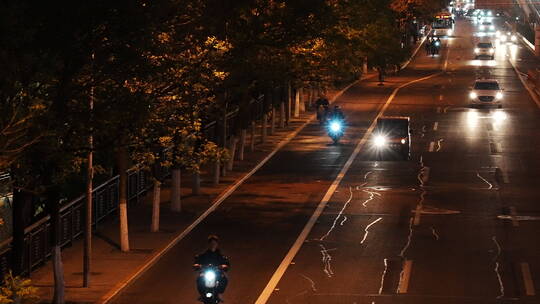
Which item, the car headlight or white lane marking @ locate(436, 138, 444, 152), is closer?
the car headlight

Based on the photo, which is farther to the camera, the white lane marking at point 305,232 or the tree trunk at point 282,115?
the tree trunk at point 282,115

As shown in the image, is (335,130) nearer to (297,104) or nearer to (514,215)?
(297,104)

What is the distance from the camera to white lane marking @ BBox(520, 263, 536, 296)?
2373 cm

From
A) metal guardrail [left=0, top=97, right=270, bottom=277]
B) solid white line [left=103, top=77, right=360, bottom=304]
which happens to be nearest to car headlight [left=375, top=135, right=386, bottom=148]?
solid white line [left=103, top=77, right=360, bottom=304]

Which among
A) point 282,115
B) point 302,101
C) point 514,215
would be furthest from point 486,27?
point 514,215

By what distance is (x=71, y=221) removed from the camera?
96.5 ft

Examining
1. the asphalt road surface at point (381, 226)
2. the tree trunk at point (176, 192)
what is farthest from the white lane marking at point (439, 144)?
the tree trunk at point (176, 192)

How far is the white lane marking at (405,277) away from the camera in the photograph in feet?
78.7

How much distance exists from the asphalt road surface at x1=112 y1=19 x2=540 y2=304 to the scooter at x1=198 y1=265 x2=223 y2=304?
7.57 ft

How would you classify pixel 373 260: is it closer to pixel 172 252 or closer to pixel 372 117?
pixel 172 252

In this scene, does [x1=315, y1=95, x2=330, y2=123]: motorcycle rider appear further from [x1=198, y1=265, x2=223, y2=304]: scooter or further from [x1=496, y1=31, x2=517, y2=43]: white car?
[x1=496, y1=31, x2=517, y2=43]: white car

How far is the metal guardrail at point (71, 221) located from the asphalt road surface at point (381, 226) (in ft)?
8.01

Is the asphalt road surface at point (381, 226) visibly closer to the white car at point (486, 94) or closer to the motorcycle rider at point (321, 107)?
the motorcycle rider at point (321, 107)

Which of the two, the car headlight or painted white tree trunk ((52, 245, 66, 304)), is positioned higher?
the car headlight
